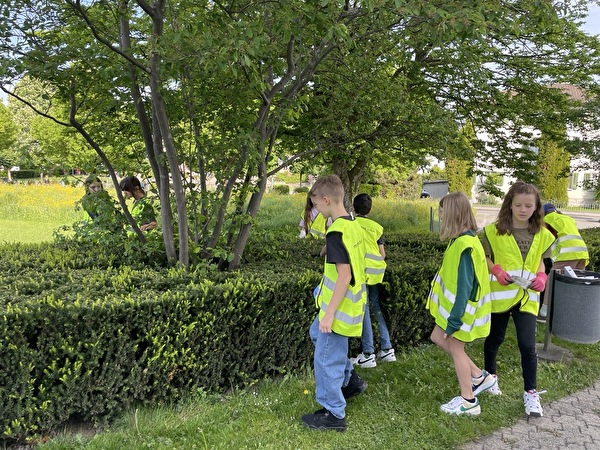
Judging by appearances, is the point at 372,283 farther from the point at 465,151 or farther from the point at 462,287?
the point at 465,151

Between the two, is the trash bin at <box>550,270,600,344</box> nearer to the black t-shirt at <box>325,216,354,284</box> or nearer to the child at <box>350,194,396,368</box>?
the child at <box>350,194,396,368</box>

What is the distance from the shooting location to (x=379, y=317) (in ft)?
15.3

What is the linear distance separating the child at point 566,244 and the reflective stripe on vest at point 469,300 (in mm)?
2046

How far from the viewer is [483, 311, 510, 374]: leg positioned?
3.94 metres

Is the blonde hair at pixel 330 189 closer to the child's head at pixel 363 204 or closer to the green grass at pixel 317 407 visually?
the child's head at pixel 363 204

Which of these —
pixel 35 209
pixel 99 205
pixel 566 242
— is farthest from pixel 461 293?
pixel 35 209

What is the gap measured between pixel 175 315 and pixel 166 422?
0.72 metres

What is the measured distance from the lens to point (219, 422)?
3.33 metres

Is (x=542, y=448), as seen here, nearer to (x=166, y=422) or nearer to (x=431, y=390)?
(x=431, y=390)

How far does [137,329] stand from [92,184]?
93.1 inches

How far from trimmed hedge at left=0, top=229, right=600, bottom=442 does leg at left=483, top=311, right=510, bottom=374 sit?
0.98m

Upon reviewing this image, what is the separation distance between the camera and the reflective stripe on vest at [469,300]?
3.40m

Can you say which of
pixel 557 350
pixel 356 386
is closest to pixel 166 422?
pixel 356 386

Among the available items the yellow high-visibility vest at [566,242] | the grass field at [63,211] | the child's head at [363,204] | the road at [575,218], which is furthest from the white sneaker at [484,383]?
the road at [575,218]
